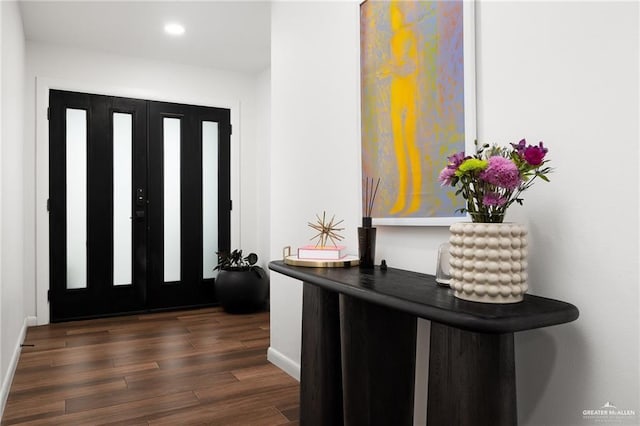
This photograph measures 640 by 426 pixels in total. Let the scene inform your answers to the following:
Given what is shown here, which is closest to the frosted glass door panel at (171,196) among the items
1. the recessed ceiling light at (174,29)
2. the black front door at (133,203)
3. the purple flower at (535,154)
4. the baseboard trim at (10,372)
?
the black front door at (133,203)

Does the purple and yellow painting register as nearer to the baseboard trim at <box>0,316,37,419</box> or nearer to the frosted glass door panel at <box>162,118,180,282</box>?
→ the baseboard trim at <box>0,316,37,419</box>

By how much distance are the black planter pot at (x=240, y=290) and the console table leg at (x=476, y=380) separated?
317 centimetres

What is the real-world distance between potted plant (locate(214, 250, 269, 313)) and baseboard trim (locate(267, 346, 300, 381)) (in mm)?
1338

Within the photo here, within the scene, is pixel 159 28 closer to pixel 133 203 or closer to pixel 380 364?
pixel 133 203

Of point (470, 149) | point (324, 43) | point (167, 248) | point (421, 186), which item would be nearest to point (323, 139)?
point (324, 43)

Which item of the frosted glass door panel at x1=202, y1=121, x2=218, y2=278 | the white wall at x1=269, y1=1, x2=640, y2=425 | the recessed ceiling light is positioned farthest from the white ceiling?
the white wall at x1=269, y1=1, x2=640, y2=425

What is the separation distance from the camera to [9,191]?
263 cm

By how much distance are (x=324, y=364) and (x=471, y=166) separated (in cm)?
106

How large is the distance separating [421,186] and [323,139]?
0.82 meters

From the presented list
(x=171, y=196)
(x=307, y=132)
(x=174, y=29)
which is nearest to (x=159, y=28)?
(x=174, y=29)

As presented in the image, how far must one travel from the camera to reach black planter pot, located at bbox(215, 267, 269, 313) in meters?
4.23

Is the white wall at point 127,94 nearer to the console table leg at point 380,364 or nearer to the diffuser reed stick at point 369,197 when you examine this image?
the diffuser reed stick at point 369,197

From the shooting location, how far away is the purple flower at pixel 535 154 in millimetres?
1128

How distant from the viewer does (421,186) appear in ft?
5.58
